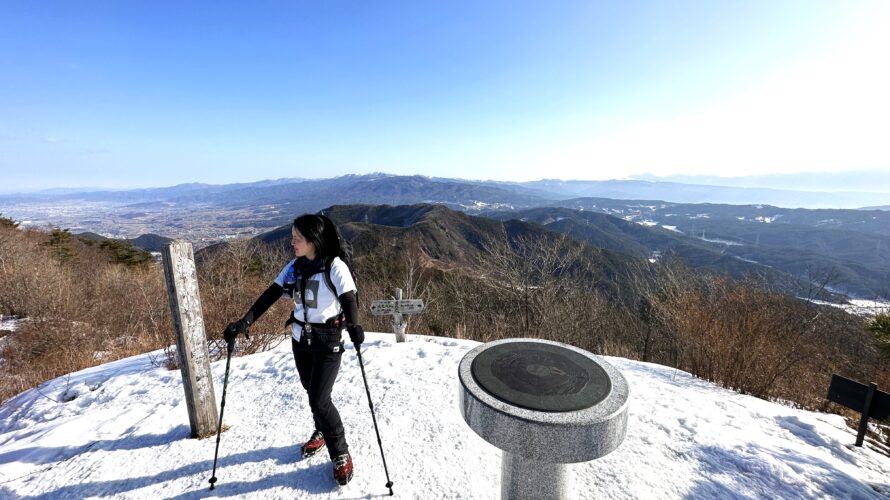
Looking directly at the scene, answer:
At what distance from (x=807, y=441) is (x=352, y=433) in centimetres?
520

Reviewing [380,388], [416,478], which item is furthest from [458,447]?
[380,388]

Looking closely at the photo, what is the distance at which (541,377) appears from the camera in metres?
2.78

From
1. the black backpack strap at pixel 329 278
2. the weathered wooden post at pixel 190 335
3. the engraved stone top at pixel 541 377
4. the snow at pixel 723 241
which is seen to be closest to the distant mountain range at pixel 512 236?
the snow at pixel 723 241

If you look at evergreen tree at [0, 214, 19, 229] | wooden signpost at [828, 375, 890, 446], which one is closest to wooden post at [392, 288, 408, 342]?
wooden signpost at [828, 375, 890, 446]

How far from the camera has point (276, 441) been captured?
3.65 meters

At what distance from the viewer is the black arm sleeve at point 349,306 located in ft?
9.43

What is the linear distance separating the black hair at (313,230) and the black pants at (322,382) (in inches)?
30.0

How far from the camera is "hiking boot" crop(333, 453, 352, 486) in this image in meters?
3.04

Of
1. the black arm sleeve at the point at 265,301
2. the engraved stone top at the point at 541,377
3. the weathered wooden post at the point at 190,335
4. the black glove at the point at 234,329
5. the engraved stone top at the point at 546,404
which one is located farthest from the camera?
the weathered wooden post at the point at 190,335

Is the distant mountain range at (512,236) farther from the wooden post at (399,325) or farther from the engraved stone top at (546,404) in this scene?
the engraved stone top at (546,404)

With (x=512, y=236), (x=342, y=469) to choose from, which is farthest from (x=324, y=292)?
(x=512, y=236)

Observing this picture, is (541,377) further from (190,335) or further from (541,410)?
(190,335)

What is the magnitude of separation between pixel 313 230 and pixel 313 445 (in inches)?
87.1

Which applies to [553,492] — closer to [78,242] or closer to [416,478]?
[416,478]
